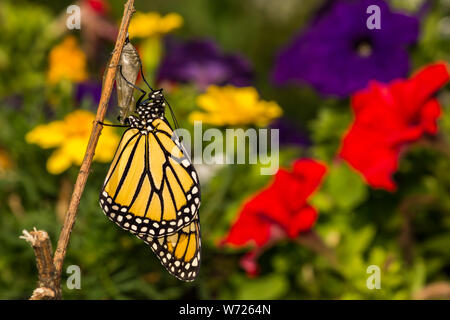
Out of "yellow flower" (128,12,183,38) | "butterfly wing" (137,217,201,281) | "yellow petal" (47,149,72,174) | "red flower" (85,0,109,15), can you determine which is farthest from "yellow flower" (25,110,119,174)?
"red flower" (85,0,109,15)

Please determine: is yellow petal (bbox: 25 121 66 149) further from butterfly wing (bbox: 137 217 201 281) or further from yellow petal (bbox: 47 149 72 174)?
butterfly wing (bbox: 137 217 201 281)

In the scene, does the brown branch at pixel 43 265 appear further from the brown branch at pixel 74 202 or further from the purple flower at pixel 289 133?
the purple flower at pixel 289 133

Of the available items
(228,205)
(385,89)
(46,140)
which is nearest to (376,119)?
(385,89)

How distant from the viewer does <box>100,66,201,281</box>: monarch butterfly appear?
29cm

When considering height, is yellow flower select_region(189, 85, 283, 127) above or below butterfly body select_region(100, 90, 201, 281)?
above

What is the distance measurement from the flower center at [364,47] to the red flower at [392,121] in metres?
0.18

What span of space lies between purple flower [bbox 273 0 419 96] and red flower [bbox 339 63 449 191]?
14cm

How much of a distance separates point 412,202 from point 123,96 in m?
0.48

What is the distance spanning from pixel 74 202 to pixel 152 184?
0.10 meters

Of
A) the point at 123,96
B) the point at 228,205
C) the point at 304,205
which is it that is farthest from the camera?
the point at 228,205

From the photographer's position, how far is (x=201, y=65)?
2.87 ft
